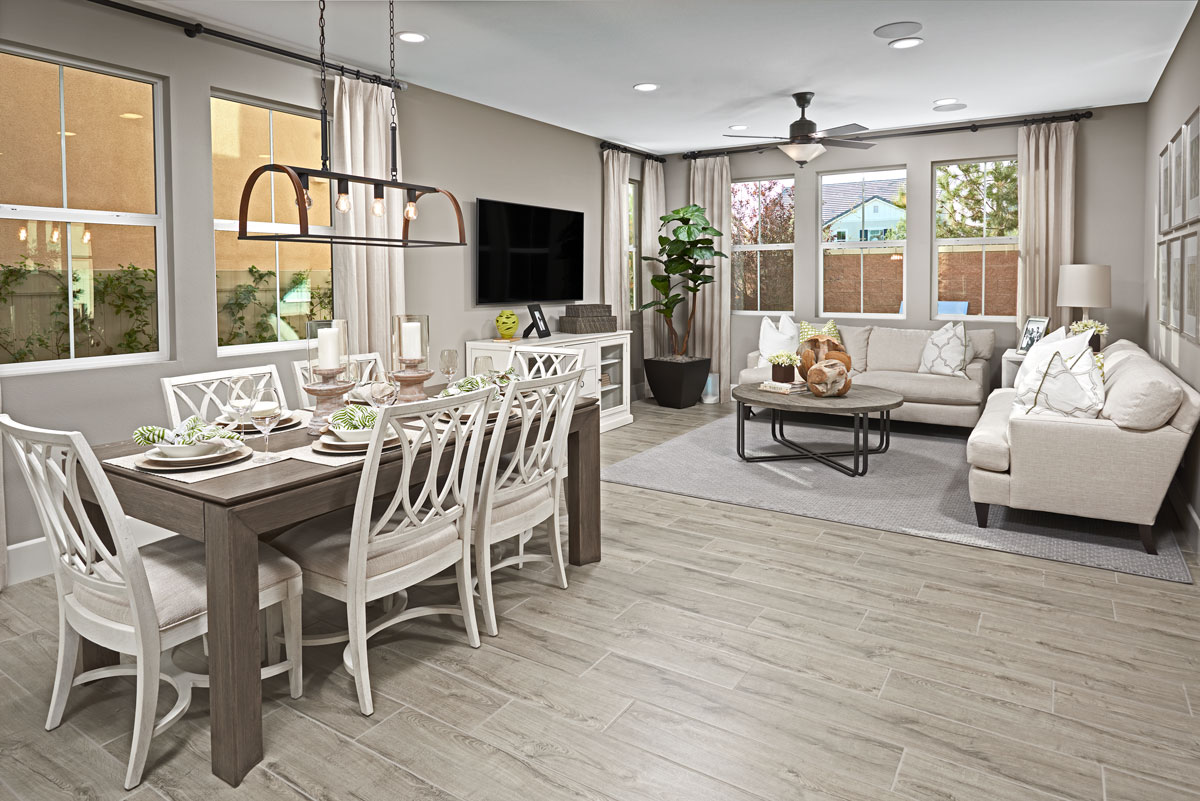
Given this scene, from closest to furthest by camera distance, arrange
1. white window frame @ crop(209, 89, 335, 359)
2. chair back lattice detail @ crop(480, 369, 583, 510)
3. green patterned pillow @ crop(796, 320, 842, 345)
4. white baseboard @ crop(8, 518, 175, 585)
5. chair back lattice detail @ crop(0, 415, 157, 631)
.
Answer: chair back lattice detail @ crop(0, 415, 157, 631), chair back lattice detail @ crop(480, 369, 583, 510), white baseboard @ crop(8, 518, 175, 585), white window frame @ crop(209, 89, 335, 359), green patterned pillow @ crop(796, 320, 842, 345)

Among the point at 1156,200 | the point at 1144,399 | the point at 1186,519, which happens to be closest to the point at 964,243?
the point at 1156,200

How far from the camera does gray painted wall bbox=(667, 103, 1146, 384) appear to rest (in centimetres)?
602

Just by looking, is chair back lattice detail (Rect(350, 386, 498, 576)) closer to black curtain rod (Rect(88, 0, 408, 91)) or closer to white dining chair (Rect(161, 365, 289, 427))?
white dining chair (Rect(161, 365, 289, 427))

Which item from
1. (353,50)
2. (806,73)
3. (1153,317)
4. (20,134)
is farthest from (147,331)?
(1153,317)

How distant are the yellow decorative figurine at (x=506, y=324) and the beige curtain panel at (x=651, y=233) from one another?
2.29 m

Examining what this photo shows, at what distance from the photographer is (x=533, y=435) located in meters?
3.22

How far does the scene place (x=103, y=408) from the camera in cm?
355

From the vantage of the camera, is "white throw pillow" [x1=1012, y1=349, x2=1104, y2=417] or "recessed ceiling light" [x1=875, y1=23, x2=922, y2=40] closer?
"white throw pillow" [x1=1012, y1=349, x2=1104, y2=417]

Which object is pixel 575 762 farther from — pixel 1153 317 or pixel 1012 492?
pixel 1153 317

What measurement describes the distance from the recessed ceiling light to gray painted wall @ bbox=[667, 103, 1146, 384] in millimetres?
3029

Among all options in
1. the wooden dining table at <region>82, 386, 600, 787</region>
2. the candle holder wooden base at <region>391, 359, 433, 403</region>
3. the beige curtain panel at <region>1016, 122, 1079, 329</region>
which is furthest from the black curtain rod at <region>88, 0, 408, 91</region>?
the beige curtain panel at <region>1016, 122, 1079, 329</region>

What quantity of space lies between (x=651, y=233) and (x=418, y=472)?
5.97 meters

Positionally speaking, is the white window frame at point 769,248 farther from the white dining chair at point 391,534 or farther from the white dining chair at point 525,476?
the white dining chair at point 391,534

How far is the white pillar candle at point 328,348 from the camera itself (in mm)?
2672
